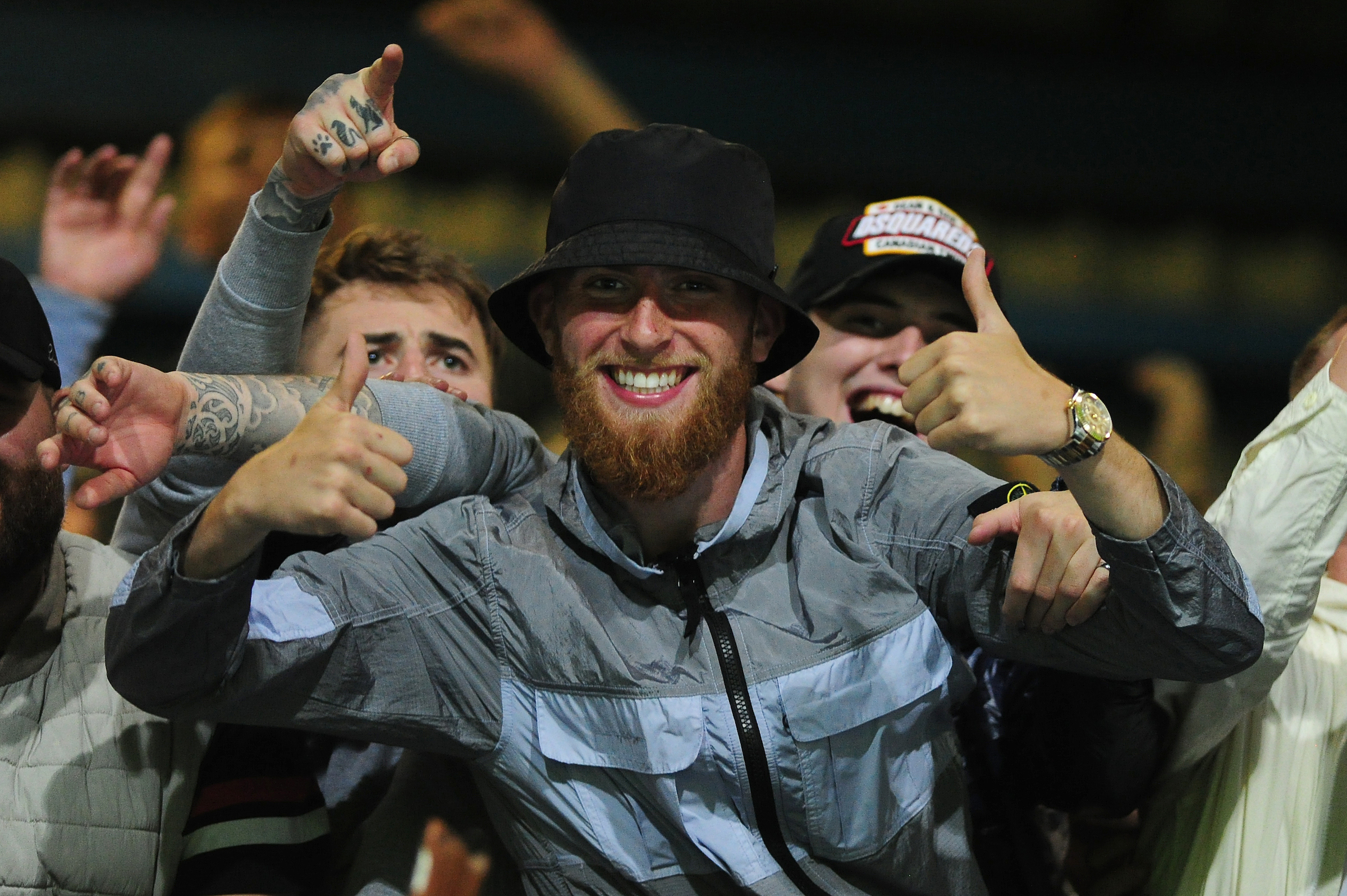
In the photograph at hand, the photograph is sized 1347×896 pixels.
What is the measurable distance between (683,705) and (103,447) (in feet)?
2.15

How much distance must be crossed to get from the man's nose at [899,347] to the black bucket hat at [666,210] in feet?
1.60

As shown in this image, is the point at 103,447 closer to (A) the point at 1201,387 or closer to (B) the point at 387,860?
(B) the point at 387,860

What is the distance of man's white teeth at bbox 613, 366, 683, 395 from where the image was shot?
1.59 meters

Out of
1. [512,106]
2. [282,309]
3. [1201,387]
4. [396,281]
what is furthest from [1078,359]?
[282,309]

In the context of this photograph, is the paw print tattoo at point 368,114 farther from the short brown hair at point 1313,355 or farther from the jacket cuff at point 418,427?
the short brown hair at point 1313,355

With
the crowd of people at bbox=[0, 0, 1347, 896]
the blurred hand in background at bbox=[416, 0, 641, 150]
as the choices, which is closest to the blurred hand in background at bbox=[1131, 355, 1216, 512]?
the crowd of people at bbox=[0, 0, 1347, 896]

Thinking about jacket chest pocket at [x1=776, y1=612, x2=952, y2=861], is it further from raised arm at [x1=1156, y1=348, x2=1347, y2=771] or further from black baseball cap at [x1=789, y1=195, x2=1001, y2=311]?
black baseball cap at [x1=789, y1=195, x2=1001, y2=311]

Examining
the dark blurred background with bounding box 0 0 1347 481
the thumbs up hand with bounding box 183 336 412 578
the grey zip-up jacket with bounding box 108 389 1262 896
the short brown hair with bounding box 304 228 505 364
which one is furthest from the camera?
the dark blurred background with bounding box 0 0 1347 481

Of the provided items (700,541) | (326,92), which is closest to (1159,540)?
(700,541)

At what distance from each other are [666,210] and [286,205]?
0.45 m

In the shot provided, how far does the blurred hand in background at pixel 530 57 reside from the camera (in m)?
4.35

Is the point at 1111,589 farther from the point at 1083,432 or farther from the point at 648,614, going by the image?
the point at 648,614

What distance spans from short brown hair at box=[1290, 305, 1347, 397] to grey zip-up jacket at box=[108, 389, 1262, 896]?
518 mm

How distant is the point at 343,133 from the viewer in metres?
1.43
